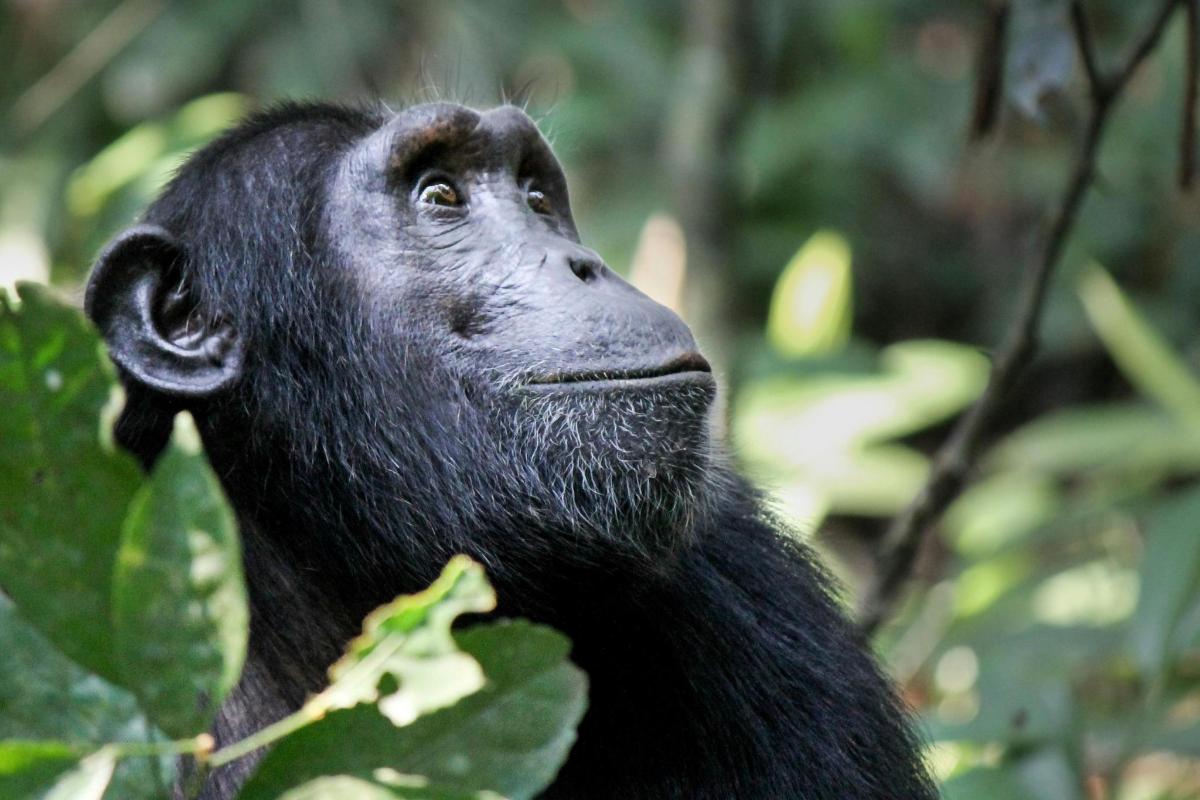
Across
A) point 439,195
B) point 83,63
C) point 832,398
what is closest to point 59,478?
point 439,195

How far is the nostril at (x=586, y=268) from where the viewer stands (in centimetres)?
243

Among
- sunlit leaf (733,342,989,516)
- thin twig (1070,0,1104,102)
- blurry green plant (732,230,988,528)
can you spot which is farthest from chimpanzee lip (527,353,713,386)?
sunlit leaf (733,342,989,516)

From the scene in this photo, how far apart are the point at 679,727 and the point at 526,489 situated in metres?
0.45

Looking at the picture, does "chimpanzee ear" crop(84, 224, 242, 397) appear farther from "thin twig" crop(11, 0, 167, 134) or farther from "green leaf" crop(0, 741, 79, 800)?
"thin twig" crop(11, 0, 167, 134)

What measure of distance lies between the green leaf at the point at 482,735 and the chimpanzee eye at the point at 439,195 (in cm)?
150

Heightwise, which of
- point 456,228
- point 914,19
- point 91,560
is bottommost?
Result: point 91,560

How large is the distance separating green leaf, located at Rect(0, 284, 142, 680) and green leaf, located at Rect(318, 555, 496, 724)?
0.20 metres

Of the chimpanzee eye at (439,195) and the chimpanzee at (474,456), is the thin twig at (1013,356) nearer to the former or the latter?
the chimpanzee at (474,456)

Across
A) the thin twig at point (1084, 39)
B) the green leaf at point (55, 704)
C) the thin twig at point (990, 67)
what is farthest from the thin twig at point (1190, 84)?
the green leaf at point (55, 704)

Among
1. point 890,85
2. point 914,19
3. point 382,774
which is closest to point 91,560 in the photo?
point 382,774

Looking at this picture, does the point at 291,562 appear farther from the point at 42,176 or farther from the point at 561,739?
the point at 42,176

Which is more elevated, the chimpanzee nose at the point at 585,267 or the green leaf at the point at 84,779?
the chimpanzee nose at the point at 585,267

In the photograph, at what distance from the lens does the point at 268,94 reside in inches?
294

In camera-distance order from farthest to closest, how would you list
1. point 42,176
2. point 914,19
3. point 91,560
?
1. point 914,19
2. point 42,176
3. point 91,560
